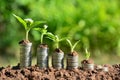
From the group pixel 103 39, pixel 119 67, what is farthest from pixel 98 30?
pixel 119 67

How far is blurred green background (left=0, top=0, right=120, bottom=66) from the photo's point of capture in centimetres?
630

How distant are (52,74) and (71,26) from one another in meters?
3.74

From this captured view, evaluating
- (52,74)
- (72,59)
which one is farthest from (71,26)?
(52,74)

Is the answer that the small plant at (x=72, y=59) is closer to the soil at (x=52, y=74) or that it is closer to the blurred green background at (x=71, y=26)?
the soil at (x=52, y=74)

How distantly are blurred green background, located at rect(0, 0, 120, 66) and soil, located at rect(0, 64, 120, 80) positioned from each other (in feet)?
11.2

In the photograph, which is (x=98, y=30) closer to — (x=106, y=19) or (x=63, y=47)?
(x=106, y=19)

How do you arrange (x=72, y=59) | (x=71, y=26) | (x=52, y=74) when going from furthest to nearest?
(x=71, y=26)
(x=72, y=59)
(x=52, y=74)

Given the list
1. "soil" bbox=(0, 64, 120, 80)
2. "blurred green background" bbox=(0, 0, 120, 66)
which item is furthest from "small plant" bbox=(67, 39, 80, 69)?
"blurred green background" bbox=(0, 0, 120, 66)

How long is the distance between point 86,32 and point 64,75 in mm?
3752

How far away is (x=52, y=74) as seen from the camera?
2.72m

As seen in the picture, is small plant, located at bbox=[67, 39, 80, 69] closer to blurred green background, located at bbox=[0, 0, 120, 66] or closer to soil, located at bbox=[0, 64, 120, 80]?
soil, located at bbox=[0, 64, 120, 80]

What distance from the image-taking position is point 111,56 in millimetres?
6375

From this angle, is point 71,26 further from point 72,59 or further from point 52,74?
point 52,74

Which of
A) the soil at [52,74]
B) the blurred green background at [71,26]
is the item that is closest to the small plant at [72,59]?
the soil at [52,74]
